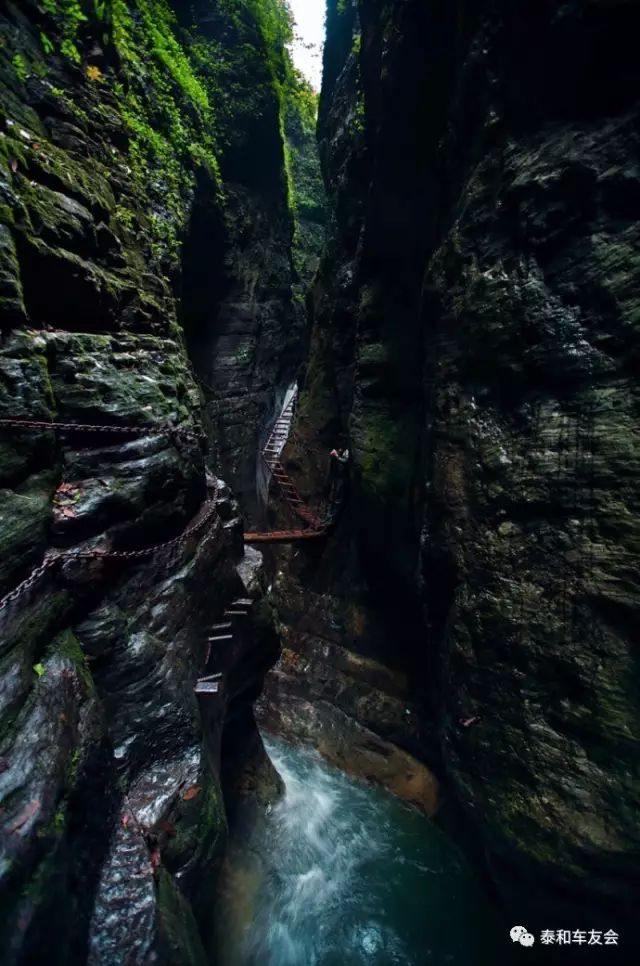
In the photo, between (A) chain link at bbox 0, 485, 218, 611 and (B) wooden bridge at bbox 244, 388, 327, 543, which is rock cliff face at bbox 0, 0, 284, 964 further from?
(B) wooden bridge at bbox 244, 388, 327, 543

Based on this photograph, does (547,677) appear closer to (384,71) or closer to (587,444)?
(587,444)

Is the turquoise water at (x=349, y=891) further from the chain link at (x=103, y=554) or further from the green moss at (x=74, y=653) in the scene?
the chain link at (x=103, y=554)

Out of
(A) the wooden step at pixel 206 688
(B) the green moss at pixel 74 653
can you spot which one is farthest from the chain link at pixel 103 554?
(A) the wooden step at pixel 206 688

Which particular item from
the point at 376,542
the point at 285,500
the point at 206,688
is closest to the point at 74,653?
the point at 206,688

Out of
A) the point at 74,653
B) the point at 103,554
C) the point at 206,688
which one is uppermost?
the point at 103,554

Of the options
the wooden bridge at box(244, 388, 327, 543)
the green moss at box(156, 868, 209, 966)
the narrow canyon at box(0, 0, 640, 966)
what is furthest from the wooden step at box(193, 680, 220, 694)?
the wooden bridge at box(244, 388, 327, 543)

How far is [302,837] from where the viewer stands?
8055 millimetres

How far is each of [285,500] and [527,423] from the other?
9.99 m

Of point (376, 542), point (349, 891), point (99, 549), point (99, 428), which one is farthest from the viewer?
point (376, 542)

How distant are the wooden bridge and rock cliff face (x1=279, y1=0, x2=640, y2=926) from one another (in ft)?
10.8

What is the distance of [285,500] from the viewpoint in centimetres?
1520

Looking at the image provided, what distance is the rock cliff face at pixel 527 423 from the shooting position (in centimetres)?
505

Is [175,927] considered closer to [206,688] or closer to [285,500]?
[206,688]

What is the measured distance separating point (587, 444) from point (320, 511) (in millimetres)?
9343
